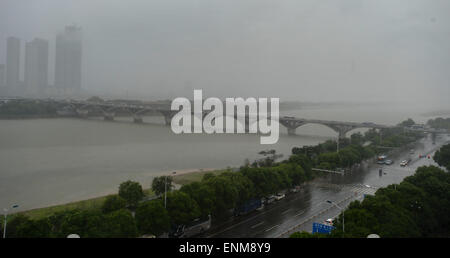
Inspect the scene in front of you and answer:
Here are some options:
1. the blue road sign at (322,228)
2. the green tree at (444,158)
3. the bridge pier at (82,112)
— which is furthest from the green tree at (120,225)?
the bridge pier at (82,112)

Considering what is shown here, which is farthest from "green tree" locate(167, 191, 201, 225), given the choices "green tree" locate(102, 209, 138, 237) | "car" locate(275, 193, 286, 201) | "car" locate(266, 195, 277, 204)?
"car" locate(275, 193, 286, 201)

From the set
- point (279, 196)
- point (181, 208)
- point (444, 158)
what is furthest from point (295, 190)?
point (444, 158)

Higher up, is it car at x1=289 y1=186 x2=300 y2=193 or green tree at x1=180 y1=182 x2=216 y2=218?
green tree at x1=180 y1=182 x2=216 y2=218

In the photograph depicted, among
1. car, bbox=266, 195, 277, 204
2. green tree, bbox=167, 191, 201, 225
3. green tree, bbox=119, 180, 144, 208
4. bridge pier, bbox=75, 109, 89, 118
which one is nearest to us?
green tree, bbox=167, 191, 201, 225

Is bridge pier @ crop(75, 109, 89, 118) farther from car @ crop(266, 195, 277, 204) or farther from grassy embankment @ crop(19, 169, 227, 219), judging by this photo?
car @ crop(266, 195, 277, 204)

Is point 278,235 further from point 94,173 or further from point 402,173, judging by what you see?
point 402,173
